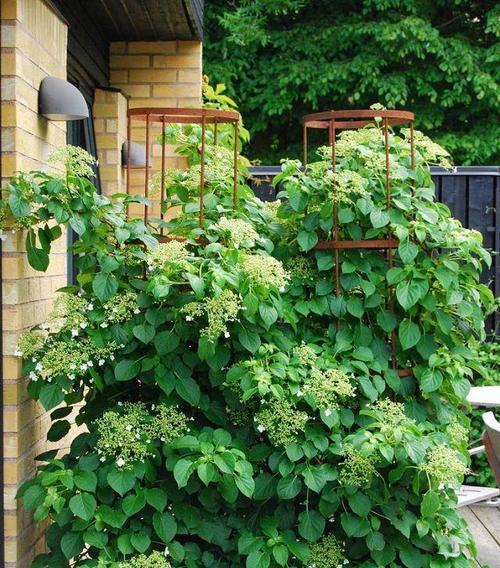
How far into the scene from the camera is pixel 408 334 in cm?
274

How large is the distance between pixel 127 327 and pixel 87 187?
453 mm

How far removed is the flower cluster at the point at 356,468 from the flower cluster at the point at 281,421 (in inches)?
6.3

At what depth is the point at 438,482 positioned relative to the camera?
8.18 ft

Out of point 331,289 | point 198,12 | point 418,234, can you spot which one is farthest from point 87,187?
point 198,12

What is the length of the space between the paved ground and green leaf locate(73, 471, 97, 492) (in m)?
2.15

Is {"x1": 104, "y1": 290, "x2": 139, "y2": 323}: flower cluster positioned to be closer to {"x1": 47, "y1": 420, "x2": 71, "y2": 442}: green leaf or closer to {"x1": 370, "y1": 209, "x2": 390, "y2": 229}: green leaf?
{"x1": 47, "y1": 420, "x2": 71, "y2": 442}: green leaf

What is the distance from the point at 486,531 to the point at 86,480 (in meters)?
2.69

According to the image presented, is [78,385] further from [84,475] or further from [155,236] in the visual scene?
[155,236]

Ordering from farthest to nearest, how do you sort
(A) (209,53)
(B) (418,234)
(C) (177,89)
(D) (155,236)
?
(A) (209,53) < (C) (177,89) < (D) (155,236) < (B) (418,234)

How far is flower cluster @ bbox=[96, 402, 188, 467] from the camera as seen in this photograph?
2.50 metres

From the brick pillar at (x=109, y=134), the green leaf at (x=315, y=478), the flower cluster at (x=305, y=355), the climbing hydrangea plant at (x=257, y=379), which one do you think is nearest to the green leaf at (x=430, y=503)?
the climbing hydrangea plant at (x=257, y=379)

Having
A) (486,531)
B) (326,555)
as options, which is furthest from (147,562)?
(486,531)

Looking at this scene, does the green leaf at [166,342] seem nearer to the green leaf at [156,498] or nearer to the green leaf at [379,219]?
the green leaf at [156,498]

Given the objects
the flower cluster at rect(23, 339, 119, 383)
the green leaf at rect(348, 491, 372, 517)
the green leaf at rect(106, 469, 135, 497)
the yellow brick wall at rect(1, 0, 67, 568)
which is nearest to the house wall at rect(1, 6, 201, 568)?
the yellow brick wall at rect(1, 0, 67, 568)
